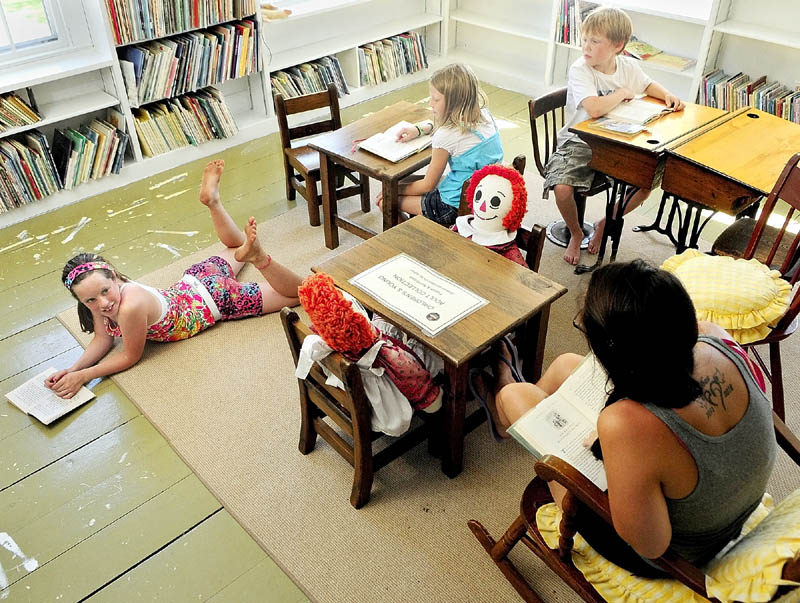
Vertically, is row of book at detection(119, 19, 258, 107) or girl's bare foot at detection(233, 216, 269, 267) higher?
row of book at detection(119, 19, 258, 107)

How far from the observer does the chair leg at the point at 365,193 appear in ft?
11.6

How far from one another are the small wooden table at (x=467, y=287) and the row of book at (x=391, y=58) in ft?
8.82

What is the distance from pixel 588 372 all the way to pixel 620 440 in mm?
617

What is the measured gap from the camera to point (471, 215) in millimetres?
2387

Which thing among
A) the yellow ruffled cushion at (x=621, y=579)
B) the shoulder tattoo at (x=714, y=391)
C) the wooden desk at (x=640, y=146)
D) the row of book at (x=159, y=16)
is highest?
the row of book at (x=159, y=16)

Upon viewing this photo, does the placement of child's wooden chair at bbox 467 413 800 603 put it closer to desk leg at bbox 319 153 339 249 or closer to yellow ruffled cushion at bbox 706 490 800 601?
yellow ruffled cushion at bbox 706 490 800 601

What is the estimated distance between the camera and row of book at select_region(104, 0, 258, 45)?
342 centimetres

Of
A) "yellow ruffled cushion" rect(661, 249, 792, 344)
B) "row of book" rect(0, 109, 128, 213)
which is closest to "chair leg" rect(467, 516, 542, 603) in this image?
"yellow ruffled cushion" rect(661, 249, 792, 344)

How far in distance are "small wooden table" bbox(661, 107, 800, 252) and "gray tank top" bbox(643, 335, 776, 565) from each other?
1.25 m

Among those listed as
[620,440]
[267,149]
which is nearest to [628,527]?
[620,440]

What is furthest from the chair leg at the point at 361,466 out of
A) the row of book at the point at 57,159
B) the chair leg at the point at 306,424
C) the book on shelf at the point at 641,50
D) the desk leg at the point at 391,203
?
the book on shelf at the point at 641,50

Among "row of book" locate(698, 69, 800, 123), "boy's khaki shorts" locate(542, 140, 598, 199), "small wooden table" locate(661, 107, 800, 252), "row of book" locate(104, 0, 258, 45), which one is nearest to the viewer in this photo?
"small wooden table" locate(661, 107, 800, 252)

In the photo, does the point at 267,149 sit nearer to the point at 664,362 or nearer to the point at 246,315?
the point at 246,315

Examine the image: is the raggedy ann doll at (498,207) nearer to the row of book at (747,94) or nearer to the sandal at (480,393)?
the sandal at (480,393)
